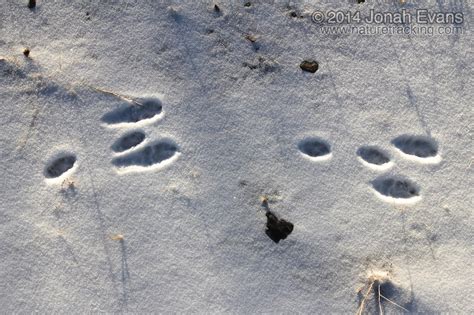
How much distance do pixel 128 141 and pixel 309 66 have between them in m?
1.01

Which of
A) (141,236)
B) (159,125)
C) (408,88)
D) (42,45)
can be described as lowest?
(141,236)

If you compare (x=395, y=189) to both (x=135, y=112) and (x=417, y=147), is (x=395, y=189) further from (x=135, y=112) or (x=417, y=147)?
(x=135, y=112)

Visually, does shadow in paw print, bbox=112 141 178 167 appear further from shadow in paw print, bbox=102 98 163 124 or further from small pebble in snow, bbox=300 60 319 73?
small pebble in snow, bbox=300 60 319 73

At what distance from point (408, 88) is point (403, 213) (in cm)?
64

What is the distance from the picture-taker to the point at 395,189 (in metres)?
2.56

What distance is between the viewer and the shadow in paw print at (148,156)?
2.58 m

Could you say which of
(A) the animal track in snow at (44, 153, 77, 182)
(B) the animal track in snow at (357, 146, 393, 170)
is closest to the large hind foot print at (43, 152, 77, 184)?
(A) the animal track in snow at (44, 153, 77, 182)

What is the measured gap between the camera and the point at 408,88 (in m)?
2.59

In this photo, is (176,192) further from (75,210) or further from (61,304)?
(61,304)

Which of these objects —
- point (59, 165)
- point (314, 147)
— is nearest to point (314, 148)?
point (314, 147)

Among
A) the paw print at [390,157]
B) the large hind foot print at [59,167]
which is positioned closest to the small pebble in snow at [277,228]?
the paw print at [390,157]

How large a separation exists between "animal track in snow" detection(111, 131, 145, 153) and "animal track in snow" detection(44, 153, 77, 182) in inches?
8.9

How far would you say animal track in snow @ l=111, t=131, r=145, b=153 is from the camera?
2.59 meters

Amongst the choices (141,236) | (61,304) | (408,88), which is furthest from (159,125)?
(408,88)
